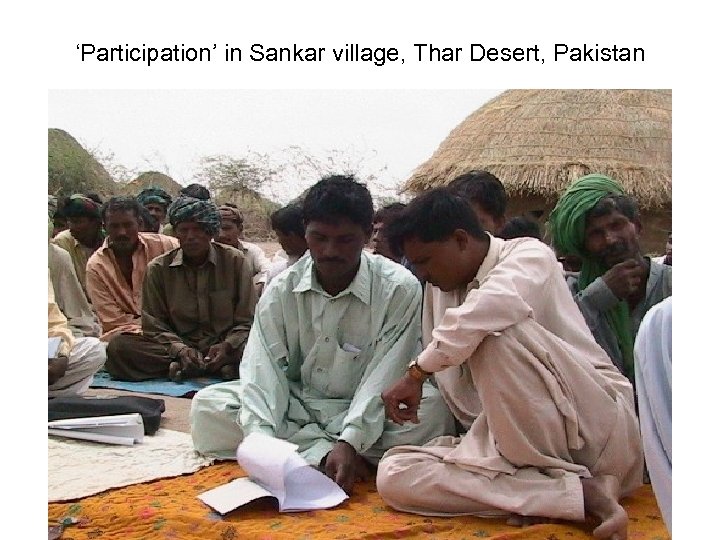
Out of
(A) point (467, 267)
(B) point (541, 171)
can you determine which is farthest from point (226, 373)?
(B) point (541, 171)

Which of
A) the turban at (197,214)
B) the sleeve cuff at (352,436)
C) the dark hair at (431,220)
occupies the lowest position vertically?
the sleeve cuff at (352,436)

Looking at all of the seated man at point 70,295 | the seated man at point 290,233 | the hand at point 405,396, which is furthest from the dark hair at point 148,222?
the hand at point 405,396

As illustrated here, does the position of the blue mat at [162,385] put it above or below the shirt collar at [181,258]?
below

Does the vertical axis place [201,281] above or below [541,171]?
below

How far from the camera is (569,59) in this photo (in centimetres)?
277

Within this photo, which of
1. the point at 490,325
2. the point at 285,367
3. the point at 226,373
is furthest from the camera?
the point at 226,373

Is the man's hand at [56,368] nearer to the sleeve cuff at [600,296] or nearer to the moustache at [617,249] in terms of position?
the sleeve cuff at [600,296]

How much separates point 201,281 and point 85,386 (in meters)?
1.08

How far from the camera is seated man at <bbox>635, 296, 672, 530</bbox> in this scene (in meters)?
2.12

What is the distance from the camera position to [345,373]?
3541mm

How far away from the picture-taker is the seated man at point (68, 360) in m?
4.52

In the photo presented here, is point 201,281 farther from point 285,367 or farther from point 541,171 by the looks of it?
point 541,171

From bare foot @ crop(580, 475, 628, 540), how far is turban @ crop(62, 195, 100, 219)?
17.0 ft

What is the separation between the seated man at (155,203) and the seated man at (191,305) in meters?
2.39
